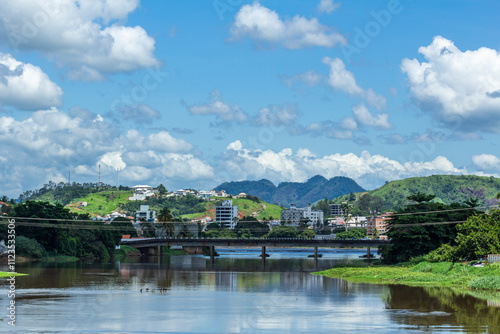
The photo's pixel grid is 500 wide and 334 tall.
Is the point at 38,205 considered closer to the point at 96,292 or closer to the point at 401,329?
the point at 96,292

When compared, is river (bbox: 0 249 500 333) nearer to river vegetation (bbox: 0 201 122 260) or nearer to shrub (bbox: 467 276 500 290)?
shrub (bbox: 467 276 500 290)

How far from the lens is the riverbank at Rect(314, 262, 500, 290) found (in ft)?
227

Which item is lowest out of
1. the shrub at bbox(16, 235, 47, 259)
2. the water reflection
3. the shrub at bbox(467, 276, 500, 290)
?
the water reflection

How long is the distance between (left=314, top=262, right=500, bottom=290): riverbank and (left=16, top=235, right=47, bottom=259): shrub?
63881 mm

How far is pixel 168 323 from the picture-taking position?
43.1 meters

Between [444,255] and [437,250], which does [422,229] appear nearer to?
[437,250]

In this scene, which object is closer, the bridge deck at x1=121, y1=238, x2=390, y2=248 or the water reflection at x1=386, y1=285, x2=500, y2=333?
the water reflection at x1=386, y1=285, x2=500, y2=333

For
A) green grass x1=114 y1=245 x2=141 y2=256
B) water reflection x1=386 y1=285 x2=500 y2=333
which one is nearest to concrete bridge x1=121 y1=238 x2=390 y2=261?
green grass x1=114 y1=245 x2=141 y2=256

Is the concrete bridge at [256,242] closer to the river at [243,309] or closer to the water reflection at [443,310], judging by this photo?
the river at [243,309]

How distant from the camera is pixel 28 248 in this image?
427 feet


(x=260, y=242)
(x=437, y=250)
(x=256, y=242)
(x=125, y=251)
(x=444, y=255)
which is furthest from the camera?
(x=125, y=251)

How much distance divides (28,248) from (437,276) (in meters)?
83.1

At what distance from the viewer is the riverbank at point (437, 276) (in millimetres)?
69062

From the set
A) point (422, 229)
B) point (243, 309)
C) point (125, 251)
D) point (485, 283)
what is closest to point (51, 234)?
point (125, 251)
